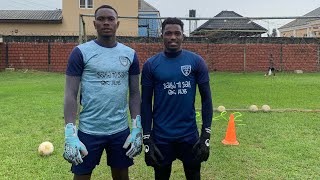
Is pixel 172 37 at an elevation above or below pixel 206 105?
above

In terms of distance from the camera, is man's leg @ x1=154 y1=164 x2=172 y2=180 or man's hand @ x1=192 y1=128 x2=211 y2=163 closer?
man's hand @ x1=192 y1=128 x2=211 y2=163

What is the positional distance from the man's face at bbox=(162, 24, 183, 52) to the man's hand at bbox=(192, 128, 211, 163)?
75cm

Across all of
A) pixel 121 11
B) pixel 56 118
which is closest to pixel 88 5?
pixel 121 11

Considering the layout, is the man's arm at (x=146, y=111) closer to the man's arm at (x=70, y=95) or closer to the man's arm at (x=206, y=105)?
the man's arm at (x=206, y=105)

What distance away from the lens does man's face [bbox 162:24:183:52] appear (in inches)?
122

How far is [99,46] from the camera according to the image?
9.95ft

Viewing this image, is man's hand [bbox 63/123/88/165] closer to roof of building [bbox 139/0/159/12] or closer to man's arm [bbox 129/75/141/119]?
man's arm [bbox 129/75/141/119]

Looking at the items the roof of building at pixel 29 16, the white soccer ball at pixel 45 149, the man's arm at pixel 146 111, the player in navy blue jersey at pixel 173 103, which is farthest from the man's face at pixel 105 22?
the roof of building at pixel 29 16

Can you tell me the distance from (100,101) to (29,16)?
36.3 meters

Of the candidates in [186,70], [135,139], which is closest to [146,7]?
[186,70]

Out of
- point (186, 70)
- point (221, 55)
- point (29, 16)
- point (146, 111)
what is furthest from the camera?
point (29, 16)

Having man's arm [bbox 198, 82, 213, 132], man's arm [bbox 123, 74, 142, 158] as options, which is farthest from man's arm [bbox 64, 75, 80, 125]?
man's arm [bbox 198, 82, 213, 132]

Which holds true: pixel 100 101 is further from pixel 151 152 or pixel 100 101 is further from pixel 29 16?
pixel 29 16

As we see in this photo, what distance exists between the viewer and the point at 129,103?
326 cm
